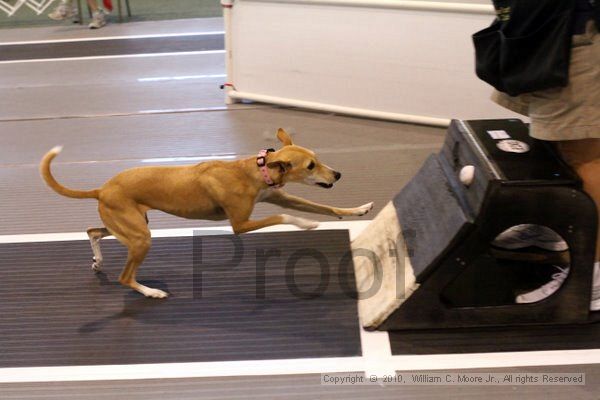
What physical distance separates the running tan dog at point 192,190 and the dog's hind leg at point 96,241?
20 centimetres

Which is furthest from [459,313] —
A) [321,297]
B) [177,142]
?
[177,142]

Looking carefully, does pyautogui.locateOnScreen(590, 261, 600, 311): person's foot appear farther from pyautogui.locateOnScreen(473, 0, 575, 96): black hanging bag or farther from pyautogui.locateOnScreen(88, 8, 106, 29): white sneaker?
pyautogui.locateOnScreen(88, 8, 106, 29): white sneaker

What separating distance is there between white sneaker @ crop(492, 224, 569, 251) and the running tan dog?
0.76 m

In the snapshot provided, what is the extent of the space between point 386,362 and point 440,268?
0.37 m

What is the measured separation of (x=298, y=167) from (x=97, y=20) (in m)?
5.61

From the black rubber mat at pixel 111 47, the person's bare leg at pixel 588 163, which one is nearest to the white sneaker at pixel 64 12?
the black rubber mat at pixel 111 47

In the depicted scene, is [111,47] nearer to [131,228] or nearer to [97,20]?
[97,20]

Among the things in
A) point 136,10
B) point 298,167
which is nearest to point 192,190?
point 298,167

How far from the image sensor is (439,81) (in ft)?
12.3

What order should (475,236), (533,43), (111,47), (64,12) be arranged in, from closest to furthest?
(533,43), (475,236), (111,47), (64,12)

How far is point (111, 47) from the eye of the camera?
6.10 meters

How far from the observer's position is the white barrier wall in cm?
367

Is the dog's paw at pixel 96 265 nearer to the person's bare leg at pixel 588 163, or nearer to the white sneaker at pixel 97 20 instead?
the person's bare leg at pixel 588 163

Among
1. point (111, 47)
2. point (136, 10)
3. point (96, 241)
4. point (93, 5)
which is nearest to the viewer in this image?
point (96, 241)
